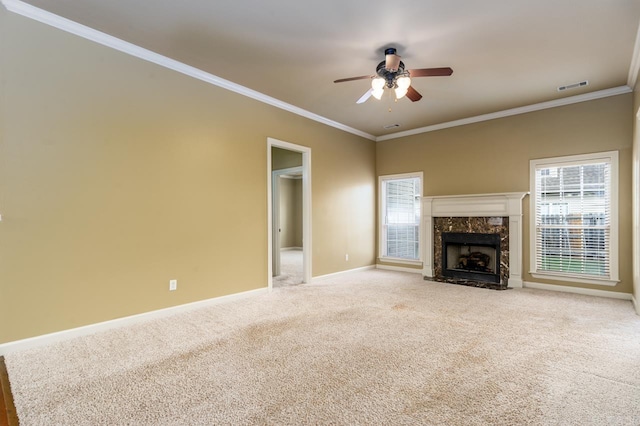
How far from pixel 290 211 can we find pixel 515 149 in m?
7.56

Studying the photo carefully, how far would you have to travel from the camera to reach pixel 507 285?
5.09 meters

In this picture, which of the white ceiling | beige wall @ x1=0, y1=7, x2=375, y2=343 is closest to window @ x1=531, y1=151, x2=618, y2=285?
the white ceiling

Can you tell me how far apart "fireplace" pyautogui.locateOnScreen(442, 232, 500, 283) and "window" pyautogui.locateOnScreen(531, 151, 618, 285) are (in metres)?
0.56

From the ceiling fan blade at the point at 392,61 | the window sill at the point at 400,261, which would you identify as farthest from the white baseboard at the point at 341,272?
the ceiling fan blade at the point at 392,61

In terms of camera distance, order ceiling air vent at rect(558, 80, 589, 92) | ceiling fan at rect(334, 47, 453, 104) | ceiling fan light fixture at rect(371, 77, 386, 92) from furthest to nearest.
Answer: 1. ceiling air vent at rect(558, 80, 589, 92)
2. ceiling fan light fixture at rect(371, 77, 386, 92)
3. ceiling fan at rect(334, 47, 453, 104)

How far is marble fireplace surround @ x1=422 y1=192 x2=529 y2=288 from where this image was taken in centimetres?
507

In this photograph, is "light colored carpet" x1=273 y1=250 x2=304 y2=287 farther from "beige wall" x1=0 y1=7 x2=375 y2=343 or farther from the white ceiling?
the white ceiling

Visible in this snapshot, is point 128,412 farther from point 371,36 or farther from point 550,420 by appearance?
point 371,36

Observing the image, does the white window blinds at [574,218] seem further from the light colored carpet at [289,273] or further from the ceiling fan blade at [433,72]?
the light colored carpet at [289,273]

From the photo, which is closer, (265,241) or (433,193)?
(265,241)

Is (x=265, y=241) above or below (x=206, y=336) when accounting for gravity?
above

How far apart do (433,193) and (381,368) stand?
14.5 ft

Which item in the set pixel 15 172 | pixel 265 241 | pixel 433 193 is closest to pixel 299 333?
pixel 265 241

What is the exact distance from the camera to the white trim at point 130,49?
2.71m
